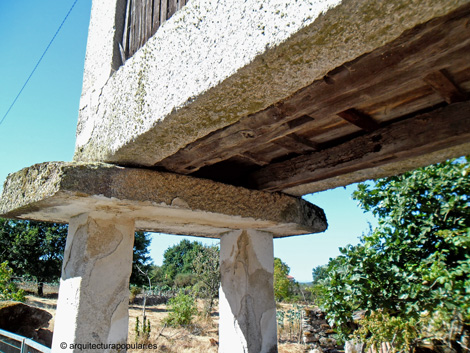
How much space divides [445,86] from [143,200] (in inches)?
50.5

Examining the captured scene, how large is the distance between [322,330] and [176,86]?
8543 millimetres

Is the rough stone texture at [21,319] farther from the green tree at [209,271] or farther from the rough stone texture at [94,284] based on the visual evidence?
the green tree at [209,271]

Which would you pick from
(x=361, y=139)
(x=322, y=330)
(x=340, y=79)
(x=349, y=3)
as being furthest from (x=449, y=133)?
(x=322, y=330)

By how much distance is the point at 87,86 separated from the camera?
5.78ft

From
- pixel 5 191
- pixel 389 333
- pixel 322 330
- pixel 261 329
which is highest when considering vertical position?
pixel 5 191

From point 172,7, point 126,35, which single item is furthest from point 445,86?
point 126,35

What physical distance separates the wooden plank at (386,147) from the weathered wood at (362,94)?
2.1 inches

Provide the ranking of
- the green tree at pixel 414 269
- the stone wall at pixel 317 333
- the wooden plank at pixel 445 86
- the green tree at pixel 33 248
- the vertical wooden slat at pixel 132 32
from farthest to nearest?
1. the green tree at pixel 33 248
2. the stone wall at pixel 317 333
3. the green tree at pixel 414 269
4. the vertical wooden slat at pixel 132 32
5. the wooden plank at pixel 445 86

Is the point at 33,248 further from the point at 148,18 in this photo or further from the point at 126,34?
the point at 148,18

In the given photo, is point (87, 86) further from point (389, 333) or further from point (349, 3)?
point (389, 333)

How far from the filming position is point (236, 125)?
1.14 m

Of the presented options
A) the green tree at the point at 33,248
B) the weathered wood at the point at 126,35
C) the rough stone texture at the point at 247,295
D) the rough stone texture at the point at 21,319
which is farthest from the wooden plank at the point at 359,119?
the green tree at the point at 33,248

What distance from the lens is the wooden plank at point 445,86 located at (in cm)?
93

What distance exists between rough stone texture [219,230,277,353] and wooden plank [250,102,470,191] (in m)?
0.68
